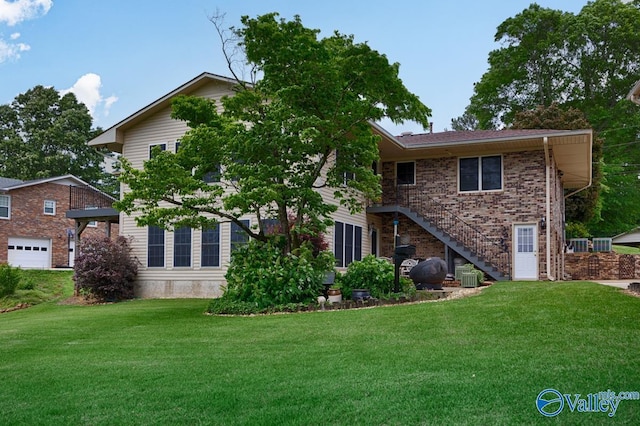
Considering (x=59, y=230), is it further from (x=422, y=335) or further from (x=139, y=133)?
(x=422, y=335)

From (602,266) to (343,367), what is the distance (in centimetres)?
1792

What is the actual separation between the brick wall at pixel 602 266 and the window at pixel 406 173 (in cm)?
672

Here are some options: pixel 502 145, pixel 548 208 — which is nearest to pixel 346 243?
pixel 502 145

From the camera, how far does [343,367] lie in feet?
20.8

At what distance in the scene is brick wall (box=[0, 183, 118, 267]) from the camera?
29812 mm

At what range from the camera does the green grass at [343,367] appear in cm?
484

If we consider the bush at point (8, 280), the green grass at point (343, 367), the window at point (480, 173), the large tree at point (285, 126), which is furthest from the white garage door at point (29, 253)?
the window at point (480, 173)

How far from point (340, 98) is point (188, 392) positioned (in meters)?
8.26

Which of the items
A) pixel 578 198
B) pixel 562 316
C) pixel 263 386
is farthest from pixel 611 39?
pixel 263 386

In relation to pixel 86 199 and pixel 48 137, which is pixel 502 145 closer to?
pixel 86 199

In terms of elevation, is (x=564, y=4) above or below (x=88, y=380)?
above

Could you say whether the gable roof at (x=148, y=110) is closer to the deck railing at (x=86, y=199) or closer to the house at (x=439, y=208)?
the house at (x=439, y=208)

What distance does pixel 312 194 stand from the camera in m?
13.0

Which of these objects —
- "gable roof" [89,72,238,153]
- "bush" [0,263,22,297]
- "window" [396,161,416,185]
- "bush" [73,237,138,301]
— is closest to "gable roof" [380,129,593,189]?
"window" [396,161,416,185]
